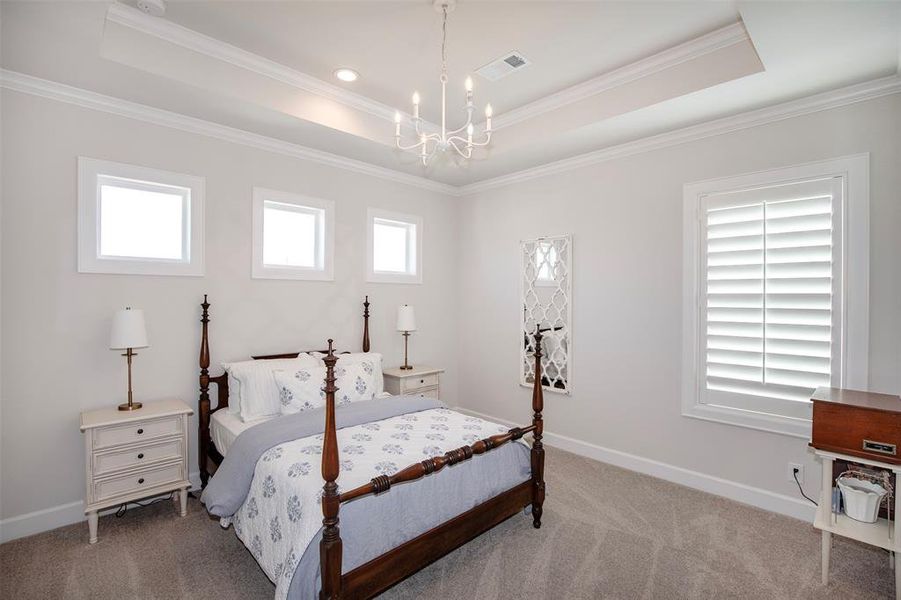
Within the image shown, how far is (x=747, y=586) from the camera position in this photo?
2262 millimetres

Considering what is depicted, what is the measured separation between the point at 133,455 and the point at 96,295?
3.61 ft

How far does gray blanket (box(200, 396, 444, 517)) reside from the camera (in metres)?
2.38

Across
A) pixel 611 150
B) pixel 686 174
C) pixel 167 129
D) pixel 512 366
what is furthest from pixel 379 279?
pixel 686 174

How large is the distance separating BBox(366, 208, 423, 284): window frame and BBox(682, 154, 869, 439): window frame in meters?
2.68

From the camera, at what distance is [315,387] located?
322 cm

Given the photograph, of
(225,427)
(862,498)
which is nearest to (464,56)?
(225,427)

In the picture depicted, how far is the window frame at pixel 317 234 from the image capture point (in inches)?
144

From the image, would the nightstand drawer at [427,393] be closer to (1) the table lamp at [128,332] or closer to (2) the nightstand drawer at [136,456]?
(2) the nightstand drawer at [136,456]

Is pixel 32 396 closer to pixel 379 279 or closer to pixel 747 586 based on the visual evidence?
pixel 379 279

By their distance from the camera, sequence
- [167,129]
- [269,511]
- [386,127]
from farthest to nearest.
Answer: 1. [386,127]
2. [167,129]
3. [269,511]

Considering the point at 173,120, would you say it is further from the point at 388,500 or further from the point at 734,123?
the point at 734,123

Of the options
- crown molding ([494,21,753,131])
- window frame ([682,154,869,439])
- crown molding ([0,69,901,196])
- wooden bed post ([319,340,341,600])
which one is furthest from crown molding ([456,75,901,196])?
wooden bed post ([319,340,341,600])

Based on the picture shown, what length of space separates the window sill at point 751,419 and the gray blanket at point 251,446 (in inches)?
93.7

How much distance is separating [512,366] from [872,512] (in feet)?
9.66
